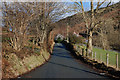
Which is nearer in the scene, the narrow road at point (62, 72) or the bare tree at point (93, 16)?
the narrow road at point (62, 72)

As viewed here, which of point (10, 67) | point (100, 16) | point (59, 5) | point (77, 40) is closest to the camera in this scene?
point (10, 67)

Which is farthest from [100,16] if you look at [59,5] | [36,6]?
[36,6]

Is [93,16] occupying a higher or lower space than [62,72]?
A: higher

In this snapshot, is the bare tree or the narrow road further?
the bare tree

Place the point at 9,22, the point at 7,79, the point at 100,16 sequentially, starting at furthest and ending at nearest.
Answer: the point at 100,16
the point at 9,22
the point at 7,79

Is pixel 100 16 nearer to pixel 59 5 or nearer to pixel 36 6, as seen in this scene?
pixel 59 5

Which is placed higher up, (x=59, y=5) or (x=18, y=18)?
(x=59, y=5)

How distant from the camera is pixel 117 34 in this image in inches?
1049

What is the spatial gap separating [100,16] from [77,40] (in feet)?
73.4

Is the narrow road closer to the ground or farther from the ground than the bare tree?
closer to the ground

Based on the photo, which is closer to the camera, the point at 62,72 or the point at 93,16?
the point at 62,72

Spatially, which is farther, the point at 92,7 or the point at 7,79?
the point at 92,7

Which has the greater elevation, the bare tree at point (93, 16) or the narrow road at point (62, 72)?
the bare tree at point (93, 16)

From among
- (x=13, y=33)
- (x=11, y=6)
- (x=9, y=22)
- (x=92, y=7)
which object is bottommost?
(x=13, y=33)
